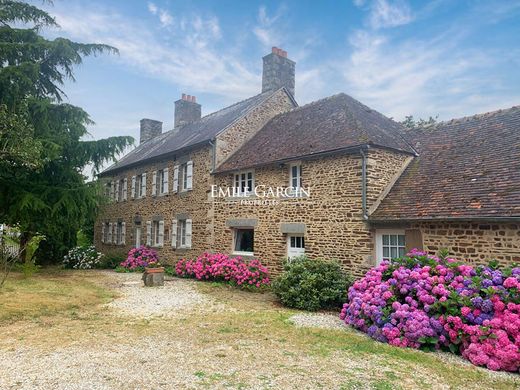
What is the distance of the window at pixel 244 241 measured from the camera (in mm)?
14172

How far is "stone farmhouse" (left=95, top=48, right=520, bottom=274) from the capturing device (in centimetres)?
875

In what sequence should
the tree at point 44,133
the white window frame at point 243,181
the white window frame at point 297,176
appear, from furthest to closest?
the white window frame at point 243,181
the white window frame at point 297,176
the tree at point 44,133

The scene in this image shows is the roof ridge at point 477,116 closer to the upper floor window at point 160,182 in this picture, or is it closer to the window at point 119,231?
the upper floor window at point 160,182

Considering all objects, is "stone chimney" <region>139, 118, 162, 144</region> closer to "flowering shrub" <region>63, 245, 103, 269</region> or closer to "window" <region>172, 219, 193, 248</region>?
"flowering shrub" <region>63, 245, 103, 269</region>

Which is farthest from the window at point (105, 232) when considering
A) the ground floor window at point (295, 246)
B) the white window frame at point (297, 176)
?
the white window frame at point (297, 176)

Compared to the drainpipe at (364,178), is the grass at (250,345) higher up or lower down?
lower down

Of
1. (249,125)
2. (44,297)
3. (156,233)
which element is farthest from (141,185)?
(44,297)

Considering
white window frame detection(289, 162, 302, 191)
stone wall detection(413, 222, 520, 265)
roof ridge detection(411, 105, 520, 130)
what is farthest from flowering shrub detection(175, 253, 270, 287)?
roof ridge detection(411, 105, 520, 130)

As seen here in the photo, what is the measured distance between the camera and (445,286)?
6828mm

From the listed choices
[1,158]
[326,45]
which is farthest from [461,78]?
[1,158]

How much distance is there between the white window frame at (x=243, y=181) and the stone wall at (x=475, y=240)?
20.8 ft

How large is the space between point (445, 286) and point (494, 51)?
5617mm

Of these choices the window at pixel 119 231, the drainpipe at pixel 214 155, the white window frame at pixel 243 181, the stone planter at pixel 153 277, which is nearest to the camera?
the stone planter at pixel 153 277

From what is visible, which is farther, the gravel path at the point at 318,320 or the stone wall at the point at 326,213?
the stone wall at the point at 326,213
